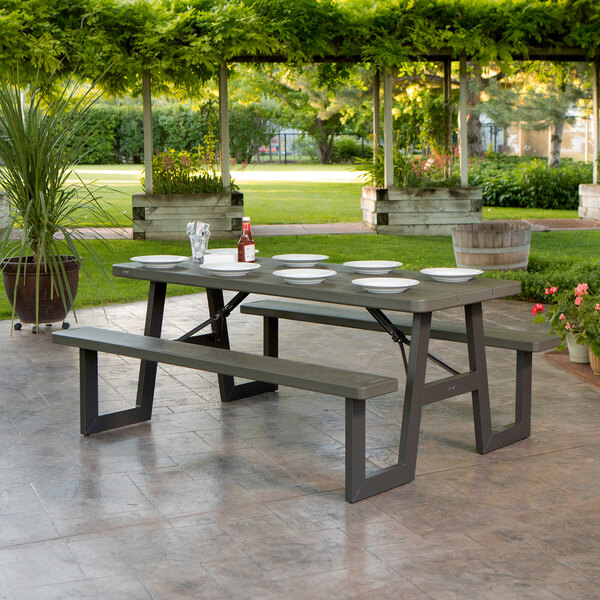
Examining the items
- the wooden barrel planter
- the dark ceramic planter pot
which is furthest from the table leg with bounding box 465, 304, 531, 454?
the wooden barrel planter

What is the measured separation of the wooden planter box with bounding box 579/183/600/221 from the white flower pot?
338 inches

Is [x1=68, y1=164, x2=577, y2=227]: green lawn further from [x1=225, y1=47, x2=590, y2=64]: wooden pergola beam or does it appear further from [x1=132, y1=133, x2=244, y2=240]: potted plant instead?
[x1=225, y1=47, x2=590, y2=64]: wooden pergola beam

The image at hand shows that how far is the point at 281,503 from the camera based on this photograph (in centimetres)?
339

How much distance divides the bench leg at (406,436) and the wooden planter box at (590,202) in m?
10.6

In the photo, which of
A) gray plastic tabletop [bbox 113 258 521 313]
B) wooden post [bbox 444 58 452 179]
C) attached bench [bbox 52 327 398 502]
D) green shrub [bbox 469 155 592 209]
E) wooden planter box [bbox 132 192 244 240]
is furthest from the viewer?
green shrub [bbox 469 155 592 209]

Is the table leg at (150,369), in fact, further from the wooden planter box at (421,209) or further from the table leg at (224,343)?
the wooden planter box at (421,209)

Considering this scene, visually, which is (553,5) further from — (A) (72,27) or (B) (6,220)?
(B) (6,220)

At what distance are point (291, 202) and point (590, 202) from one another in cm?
605

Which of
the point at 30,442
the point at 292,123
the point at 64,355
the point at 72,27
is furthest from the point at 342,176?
the point at 30,442

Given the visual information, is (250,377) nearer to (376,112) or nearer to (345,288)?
(345,288)

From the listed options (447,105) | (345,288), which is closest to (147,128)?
(447,105)

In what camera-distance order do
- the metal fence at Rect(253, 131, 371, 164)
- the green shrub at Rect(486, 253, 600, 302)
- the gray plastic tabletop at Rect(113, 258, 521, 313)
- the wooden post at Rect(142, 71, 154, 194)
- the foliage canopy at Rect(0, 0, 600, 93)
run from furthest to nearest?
the metal fence at Rect(253, 131, 371, 164), the wooden post at Rect(142, 71, 154, 194), the foliage canopy at Rect(0, 0, 600, 93), the green shrub at Rect(486, 253, 600, 302), the gray plastic tabletop at Rect(113, 258, 521, 313)

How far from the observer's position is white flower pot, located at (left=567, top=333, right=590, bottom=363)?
536cm

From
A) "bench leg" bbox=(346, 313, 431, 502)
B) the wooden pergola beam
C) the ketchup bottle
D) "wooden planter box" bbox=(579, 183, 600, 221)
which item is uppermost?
the wooden pergola beam
